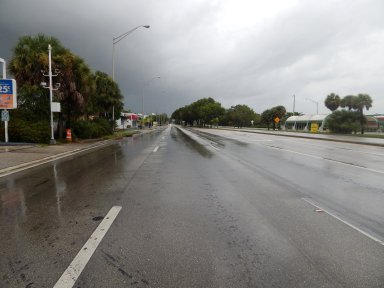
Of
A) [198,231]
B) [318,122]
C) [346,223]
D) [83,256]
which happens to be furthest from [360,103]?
[83,256]

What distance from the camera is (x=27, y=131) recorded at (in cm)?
2259

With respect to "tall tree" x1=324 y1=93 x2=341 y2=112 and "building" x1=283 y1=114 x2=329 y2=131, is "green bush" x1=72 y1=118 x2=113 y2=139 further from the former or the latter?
"tall tree" x1=324 y1=93 x2=341 y2=112

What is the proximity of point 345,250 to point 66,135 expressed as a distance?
26831 millimetres

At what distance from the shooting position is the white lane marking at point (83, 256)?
3514 millimetres

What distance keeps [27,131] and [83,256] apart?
21.2m

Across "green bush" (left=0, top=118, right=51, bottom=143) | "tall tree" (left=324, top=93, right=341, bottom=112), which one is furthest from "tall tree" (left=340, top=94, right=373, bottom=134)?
"green bush" (left=0, top=118, right=51, bottom=143)

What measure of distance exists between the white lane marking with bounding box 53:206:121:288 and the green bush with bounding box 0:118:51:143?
19.5 m

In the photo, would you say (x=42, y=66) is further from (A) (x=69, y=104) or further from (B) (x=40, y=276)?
(B) (x=40, y=276)

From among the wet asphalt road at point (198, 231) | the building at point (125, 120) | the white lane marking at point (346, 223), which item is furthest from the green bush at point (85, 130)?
the building at point (125, 120)

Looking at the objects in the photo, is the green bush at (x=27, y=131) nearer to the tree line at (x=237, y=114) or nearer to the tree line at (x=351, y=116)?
the tree line at (x=351, y=116)

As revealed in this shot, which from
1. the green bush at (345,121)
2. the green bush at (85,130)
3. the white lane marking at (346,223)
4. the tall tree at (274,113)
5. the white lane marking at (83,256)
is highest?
the tall tree at (274,113)

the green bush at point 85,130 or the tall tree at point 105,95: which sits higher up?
the tall tree at point 105,95

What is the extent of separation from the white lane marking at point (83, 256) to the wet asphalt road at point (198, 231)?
8 centimetres

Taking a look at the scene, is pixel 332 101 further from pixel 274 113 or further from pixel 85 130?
pixel 85 130
